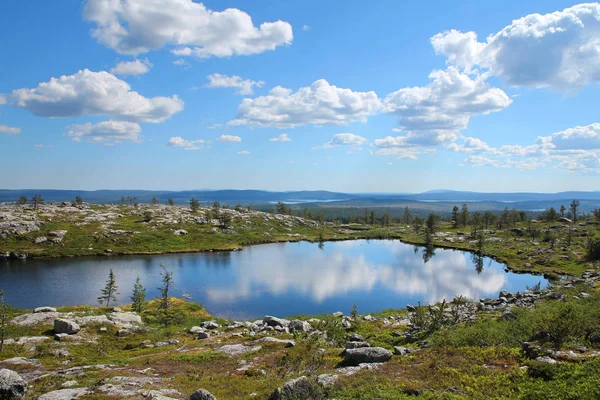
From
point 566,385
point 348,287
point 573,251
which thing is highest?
point 566,385

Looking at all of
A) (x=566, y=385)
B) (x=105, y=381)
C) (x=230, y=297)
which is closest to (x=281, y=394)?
(x=105, y=381)

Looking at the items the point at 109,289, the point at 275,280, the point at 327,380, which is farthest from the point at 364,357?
the point at 275,280

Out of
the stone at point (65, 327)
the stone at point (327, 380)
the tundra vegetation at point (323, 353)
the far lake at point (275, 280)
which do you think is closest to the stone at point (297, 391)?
the tundra vegetation at point (323, 353)

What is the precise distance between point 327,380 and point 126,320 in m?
34.6

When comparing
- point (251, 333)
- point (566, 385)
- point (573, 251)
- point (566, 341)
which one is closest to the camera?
point (566, 385)

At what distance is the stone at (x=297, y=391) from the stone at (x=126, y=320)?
1204 inches

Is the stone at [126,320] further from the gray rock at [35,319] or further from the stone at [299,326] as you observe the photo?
the stone at [299,326]

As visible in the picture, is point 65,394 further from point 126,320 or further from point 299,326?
point 126,320

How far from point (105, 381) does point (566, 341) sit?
28.2 meters

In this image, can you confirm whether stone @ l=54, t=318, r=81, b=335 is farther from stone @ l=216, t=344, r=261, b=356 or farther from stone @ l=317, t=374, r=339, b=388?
stone @ l=317, t=374, r=339, b=388

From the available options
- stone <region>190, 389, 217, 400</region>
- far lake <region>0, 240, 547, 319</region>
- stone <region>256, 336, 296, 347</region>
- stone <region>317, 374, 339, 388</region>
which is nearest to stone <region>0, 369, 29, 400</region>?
stone <region>190, 389, 217, 400</region>

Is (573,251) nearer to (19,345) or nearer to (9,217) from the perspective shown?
(19,345)

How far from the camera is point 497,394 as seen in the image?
15719 millimetres

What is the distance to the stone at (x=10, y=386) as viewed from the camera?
1694 centimetres
